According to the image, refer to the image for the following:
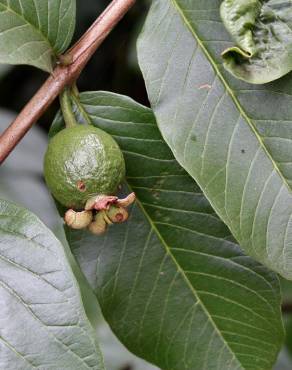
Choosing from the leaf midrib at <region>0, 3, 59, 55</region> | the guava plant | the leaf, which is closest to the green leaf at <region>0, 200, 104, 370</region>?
the guava plant

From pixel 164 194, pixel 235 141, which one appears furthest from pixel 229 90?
pixel 164 194

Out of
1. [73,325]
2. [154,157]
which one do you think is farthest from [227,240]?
[73,325]

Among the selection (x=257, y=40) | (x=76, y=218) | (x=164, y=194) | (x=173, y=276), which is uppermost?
(x=257, y=40)

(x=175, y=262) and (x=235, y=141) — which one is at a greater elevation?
(x=235, y=141)

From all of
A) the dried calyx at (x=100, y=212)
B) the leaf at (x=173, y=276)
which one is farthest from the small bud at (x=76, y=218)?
the leaf at (x=173, y=276)

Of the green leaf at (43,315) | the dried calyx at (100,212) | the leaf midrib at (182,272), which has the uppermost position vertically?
the dried calyx at (100,212)

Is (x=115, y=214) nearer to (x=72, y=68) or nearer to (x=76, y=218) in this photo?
(x=76, y=218)

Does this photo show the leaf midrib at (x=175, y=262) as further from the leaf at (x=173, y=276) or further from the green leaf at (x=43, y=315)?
the green leaf at (x=43, y=315)
